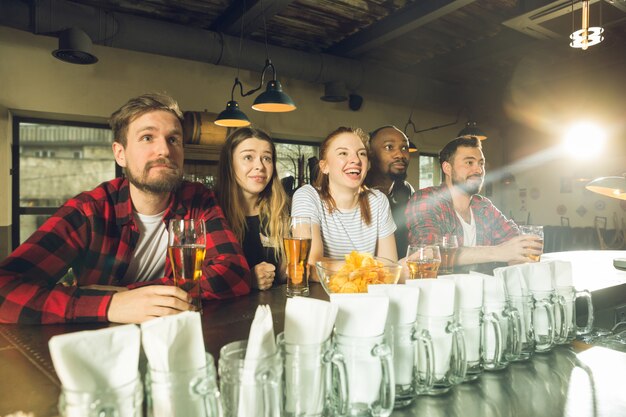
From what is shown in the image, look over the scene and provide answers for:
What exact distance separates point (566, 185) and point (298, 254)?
7.26 meters

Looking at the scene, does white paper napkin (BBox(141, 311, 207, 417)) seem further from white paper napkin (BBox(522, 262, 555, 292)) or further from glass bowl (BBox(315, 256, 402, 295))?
Result: white paper napkin (BBox(522, 262, 555, 292))

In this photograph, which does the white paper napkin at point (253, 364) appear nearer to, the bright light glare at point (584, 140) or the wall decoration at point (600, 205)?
the wall decoration at point (600, 205)

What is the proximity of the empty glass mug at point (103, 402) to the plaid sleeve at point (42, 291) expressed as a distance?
717 mm

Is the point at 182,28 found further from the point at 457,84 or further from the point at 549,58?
the point at 549,58

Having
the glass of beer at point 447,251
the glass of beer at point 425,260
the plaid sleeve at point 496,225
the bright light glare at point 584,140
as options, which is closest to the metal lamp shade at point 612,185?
the plaid sleeve at point 496,225

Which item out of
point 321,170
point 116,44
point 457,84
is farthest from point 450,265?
point 457,84

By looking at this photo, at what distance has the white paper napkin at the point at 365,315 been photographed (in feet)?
2.08

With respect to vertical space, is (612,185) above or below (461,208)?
above

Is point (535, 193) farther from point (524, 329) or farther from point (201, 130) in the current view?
point (524, 329)

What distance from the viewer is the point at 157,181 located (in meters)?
1.70

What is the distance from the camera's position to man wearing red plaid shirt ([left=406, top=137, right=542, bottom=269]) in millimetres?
2596

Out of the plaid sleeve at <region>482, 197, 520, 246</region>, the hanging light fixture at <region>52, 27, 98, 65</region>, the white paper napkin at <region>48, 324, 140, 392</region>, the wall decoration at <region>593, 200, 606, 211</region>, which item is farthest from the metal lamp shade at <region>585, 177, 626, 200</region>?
the wall decoration at <region>593, 200, 606, 211</region>

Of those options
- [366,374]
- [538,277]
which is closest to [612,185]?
[538,277]

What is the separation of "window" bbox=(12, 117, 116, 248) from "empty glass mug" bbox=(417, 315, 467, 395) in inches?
191
